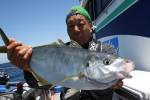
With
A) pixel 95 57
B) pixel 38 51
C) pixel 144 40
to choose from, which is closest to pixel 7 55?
pixel 38 51

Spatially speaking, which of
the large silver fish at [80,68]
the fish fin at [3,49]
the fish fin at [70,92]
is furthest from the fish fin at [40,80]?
the fish fin at [70,92]

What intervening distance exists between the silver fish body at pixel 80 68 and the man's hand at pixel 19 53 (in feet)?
0.42

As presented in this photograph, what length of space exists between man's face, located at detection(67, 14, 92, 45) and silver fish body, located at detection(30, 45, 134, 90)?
96 cm

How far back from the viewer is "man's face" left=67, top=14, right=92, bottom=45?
3.75 meters

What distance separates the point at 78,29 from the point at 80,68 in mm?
1152

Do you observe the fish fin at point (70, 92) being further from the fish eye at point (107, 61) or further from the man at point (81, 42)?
the fish eye at point (107, 61)

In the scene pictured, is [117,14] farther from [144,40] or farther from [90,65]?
[90,65]

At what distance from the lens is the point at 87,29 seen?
12.5ft

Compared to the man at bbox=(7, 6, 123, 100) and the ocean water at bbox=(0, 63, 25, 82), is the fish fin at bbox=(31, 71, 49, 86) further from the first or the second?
the ocean water at bbox=(0, 63, 25, 82)

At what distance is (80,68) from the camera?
264 centimetres

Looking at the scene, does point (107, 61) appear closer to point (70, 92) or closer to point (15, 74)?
point (70, 92)

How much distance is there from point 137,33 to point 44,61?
7.05 ft

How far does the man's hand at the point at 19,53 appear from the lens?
9.37 ft

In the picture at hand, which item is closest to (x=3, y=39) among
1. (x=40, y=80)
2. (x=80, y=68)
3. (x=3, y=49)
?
(x=3, y=49)
